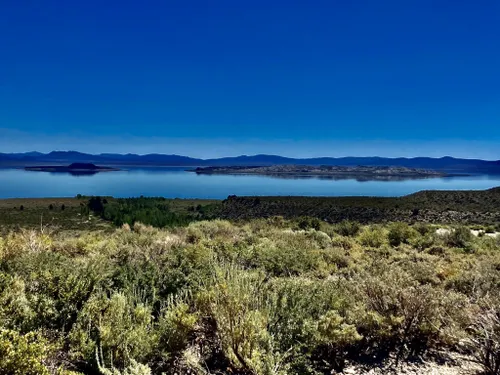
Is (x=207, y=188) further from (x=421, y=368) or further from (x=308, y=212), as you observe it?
(x=421, y=368)

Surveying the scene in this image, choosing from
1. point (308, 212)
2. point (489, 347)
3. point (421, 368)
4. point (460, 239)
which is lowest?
point (308, 212)

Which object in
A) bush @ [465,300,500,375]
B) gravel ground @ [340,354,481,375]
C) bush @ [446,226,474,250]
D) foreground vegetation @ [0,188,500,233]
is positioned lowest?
foreground vegetation @ [0,188,500,233]

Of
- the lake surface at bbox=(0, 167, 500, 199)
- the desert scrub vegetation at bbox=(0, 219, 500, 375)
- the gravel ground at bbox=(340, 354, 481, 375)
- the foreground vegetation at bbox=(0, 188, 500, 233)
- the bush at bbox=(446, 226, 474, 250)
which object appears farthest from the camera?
the lake surface at bbox=(0, 167, 500, 199)

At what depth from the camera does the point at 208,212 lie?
43.8 m

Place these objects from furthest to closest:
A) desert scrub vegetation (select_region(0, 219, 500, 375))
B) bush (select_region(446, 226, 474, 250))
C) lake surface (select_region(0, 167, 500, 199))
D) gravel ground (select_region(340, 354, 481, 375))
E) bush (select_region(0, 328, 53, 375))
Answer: lake surface (select_region(0, 167, 500, 199)), bush (select_region(446, 226, 474, 250)), gravel ground (select_region(340, 354, 481, 375)), desert scrub vegetation (select_region(0, 219, 500, 375)), bush (select_region(0, 328, 53, 375))

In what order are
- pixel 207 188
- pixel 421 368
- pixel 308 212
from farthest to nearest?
pixel 207 188, pixel 308 212, pixel 421 368

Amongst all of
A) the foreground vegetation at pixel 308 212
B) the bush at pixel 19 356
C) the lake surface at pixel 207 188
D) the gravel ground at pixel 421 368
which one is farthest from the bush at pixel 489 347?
the lake surface at pixel 207 188

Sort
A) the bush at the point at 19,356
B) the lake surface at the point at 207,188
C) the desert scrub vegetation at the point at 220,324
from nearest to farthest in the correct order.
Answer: the bush at the point at 19,356 < the desert scrub vegetation at the point at 220,324 < the lake surface at the point at 207,188

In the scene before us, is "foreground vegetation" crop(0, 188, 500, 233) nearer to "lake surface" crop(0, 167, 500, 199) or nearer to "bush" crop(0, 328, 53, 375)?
"bush" crop(0, 328, 53, 375)

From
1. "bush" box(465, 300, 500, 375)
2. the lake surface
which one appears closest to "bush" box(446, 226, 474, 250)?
"bush" box(465, 300, 500, 375)

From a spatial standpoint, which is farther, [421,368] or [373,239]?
[373,239]

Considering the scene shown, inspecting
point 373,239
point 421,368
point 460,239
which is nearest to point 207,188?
point 373,239

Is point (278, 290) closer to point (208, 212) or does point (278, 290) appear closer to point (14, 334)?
point (14, 334)

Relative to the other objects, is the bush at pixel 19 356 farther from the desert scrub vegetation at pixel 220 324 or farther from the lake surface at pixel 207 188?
the lake surface at pixel 207 188
